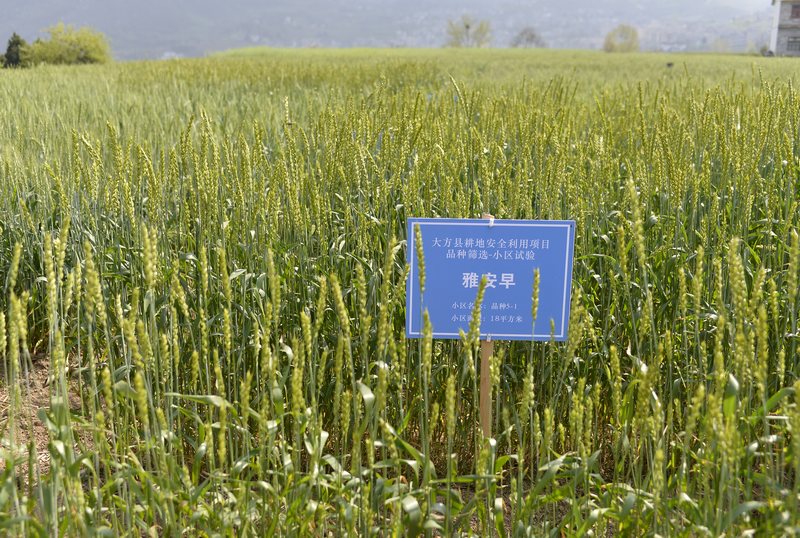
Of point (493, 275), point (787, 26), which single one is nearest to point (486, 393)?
point (493, 275)

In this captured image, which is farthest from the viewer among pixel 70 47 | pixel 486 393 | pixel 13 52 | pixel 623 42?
pixel 623 42

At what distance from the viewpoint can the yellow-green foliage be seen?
5.80 ft

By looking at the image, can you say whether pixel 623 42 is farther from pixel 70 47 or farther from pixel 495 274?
pixel 495 274

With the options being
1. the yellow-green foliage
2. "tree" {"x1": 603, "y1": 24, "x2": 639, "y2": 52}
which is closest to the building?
"tree" {"x1": 603, "y1": 24, "x2": 639, "y2": 52}

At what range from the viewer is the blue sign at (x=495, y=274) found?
2.41 metres

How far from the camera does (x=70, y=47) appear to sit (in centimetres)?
3466

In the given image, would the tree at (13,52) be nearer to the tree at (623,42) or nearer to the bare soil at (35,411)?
the bare soil at (35,411)

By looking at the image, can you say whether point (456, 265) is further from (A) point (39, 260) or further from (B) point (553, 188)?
(A) point (39, 260)

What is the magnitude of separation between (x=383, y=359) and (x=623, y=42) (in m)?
115

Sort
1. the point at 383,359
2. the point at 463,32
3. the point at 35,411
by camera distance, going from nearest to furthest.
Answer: the point at 383,359, the point at 35,411, the point at 463,32

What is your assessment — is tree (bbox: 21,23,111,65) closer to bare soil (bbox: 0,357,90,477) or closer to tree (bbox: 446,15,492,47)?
bare soil (bbox: 0,357,90,477)

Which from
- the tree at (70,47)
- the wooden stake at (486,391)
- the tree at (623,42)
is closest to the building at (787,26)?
the tree at (623,42)

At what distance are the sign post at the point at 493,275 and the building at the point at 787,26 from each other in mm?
66305

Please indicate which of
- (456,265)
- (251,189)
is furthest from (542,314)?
(251,189)
